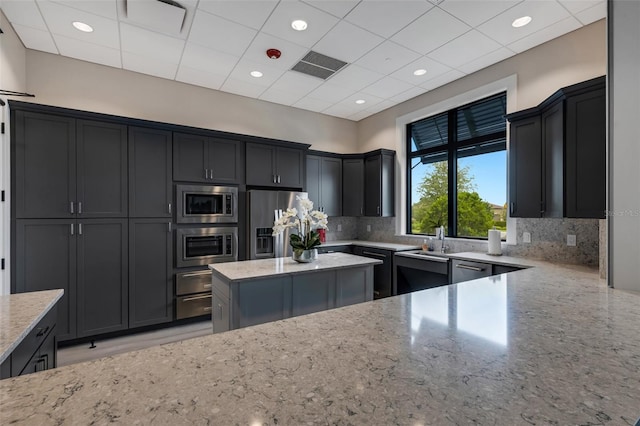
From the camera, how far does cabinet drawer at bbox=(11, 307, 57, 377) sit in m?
1.21

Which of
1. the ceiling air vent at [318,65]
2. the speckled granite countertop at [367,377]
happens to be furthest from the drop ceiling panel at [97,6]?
the speckled granite countertop at [367,377]

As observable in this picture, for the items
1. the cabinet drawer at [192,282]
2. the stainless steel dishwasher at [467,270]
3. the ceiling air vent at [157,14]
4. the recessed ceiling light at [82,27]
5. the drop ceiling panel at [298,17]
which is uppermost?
the recessed ceiling light at [82,27]

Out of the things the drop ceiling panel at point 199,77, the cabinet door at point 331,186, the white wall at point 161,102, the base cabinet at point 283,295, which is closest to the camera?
the base cabinet at point 283,295

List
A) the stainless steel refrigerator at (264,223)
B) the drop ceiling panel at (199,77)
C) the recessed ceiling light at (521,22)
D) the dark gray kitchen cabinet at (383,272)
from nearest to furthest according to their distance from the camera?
the recessed ceiling light at (521,22)
the drop ceiling panel at (199,77)
the stainless steel refrigerator at (264,223)
the dark gray kitchen cabinet at (383,272)

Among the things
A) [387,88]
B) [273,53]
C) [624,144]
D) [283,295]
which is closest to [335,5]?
[273,53]

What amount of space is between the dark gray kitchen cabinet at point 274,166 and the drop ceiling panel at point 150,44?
1.33m

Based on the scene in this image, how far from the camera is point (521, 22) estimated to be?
2.86 m

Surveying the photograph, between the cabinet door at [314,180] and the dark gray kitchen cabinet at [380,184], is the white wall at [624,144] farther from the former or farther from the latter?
the cabinet door at [314,180]

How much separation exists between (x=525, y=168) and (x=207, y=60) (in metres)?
3.72

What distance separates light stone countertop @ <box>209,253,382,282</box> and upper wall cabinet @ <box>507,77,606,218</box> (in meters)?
1.73

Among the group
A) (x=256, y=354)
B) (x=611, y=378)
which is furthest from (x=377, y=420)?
(x=611, y=378)

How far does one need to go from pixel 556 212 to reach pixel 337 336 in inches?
106

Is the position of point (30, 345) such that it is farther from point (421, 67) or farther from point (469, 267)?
point (421, 67)

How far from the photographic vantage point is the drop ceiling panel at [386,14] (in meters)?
2.60
